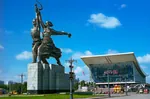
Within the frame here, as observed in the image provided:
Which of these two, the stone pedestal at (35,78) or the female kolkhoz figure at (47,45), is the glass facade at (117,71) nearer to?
the female kolkhoz figure at (47,45)

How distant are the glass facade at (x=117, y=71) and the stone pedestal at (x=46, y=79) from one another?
85.2m

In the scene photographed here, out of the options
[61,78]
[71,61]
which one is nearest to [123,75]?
[61,78]

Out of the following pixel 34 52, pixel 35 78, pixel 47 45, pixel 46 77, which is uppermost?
pixel 47 45

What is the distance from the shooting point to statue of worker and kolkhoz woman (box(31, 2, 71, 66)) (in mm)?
57475

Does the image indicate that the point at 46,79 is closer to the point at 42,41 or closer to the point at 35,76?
the point at 35,76

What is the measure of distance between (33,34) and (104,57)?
9354 cm

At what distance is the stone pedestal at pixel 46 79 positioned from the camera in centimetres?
5553

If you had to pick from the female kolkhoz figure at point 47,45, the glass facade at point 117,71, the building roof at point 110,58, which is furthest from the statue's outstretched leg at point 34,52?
the glass facade at point 117,71

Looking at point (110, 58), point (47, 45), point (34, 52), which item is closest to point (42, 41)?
point (47, 45)

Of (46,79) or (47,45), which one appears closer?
(46,79)

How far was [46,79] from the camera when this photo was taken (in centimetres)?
5738

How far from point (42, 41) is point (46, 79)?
801cm

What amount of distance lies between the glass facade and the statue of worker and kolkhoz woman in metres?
88.0

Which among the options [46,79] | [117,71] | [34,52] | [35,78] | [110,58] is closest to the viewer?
[35,78]
